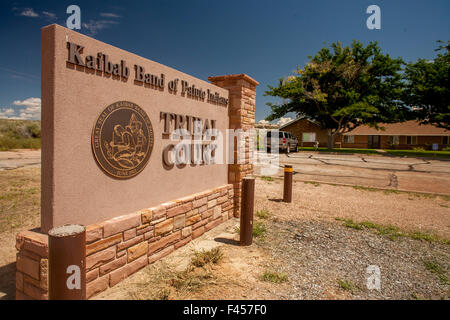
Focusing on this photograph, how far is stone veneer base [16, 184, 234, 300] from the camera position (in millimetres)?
2670

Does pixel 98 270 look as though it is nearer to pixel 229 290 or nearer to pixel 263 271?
pixel 229 290

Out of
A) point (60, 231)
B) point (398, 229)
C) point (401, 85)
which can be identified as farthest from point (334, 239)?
point (401, 85)

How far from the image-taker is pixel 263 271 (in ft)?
11.6

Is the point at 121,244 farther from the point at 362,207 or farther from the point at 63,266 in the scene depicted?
the point at 362,207

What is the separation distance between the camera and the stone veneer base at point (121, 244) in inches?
105

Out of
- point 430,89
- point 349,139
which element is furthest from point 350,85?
point 349,139

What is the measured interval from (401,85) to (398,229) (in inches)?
1197

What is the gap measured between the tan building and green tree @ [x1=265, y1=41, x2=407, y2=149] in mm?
8529

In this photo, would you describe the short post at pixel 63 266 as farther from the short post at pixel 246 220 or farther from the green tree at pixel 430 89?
the green tree at pixel 430 89

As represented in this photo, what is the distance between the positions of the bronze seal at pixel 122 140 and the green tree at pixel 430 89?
31.7 metres

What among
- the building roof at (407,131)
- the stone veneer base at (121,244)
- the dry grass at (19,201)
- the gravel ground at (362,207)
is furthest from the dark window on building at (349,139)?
the stone veneer base at (121,244)


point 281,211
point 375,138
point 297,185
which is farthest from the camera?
point 375,138

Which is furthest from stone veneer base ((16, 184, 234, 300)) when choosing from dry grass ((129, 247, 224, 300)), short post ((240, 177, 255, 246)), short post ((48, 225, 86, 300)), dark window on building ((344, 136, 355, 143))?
dark window on building ((344, 136, 355, 143))

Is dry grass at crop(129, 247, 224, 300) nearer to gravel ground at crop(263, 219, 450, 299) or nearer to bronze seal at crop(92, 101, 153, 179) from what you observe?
gravel ground at crop(263, 219, 450, 299)
